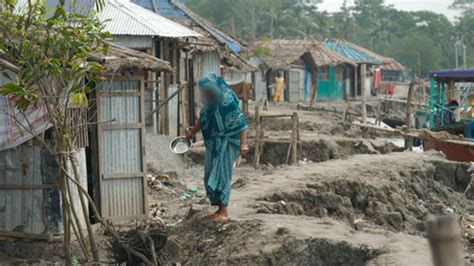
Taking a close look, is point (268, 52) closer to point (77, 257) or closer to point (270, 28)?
point (270, 28)

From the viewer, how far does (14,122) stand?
9.12 m

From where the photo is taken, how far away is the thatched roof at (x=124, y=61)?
958 centimetres

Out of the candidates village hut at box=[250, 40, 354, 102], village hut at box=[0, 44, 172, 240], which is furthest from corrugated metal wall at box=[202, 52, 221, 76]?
village hut at box=[250, 40, 354, 102]

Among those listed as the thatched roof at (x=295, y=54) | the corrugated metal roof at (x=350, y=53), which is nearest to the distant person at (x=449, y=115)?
the thatched roof at (x=295, y=54)

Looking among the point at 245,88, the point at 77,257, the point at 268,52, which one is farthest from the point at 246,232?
the point at 268,52

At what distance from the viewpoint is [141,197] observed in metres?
10.5

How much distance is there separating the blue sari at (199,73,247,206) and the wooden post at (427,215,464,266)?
22.5ft

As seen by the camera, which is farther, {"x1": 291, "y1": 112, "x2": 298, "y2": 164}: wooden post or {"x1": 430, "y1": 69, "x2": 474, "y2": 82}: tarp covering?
{"x1": 430, "y1": 69, "x2": 474, "y2": 82}: tarp covering

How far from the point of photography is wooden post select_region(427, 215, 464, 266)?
97.7 inches

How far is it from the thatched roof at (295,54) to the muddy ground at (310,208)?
1826 centimetres

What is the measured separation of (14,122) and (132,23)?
806 cm

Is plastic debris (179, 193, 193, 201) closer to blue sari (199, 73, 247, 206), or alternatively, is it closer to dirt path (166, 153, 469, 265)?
dirt path (166, 153, 469, 265)

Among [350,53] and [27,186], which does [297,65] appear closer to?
[350,53]

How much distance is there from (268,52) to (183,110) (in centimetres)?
2124
